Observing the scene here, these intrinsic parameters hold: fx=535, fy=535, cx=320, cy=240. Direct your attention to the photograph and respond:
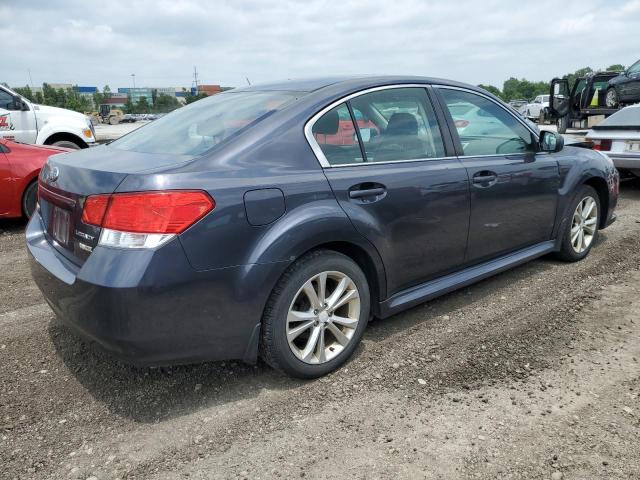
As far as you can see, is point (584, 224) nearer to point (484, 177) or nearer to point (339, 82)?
point (484, 177)

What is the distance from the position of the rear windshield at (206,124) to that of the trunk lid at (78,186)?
166 mm

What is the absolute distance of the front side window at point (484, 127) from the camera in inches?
146

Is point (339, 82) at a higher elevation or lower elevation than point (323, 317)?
higher

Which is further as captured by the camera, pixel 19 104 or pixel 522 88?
pixel 522 88

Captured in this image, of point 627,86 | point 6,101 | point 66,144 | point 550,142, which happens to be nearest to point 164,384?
point 550,142

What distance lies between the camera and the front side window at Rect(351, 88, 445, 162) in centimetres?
318

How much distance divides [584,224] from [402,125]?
2445 millimetres

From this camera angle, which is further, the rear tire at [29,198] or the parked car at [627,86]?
the parked car at [627,86]

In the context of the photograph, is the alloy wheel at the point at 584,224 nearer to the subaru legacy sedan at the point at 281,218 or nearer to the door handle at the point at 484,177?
the subaru legacy sedan at the point at 281,218

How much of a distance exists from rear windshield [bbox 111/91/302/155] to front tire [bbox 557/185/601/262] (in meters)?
2.82

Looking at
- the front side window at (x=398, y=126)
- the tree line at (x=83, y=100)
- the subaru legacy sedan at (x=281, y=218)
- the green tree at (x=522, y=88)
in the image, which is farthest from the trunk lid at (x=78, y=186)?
the green tree at (x=522, y=88)

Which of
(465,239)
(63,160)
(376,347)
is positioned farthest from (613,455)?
(63,160)

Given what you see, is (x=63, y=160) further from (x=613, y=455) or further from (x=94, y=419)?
(x=613, y=455)

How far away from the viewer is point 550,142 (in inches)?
170
